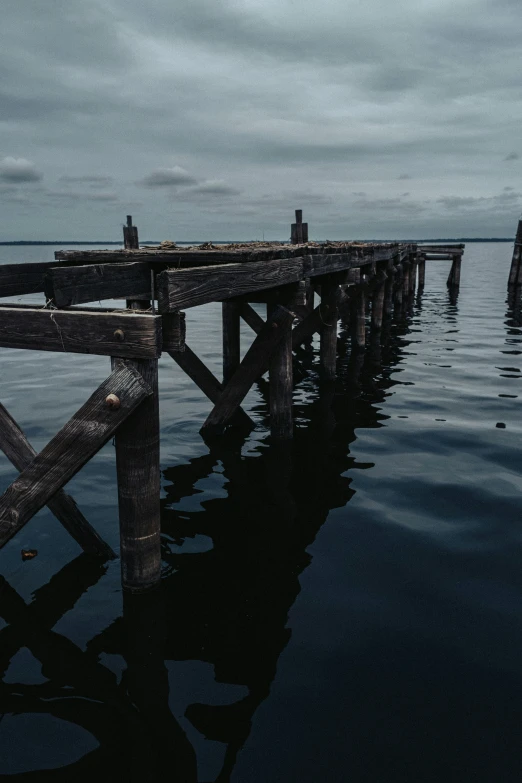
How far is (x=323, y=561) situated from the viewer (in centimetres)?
552

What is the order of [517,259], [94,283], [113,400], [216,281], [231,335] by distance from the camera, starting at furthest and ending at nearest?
Result: 1. [517,259]
2. [231,335]
3. [216,281]
4. [94,283]
5. [113,400]

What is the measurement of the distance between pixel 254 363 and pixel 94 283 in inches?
160

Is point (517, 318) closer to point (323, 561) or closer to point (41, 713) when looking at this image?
point (323, 561)

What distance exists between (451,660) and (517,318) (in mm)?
22245

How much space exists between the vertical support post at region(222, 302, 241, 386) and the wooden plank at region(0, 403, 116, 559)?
5834mm

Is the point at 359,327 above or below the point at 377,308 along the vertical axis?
below

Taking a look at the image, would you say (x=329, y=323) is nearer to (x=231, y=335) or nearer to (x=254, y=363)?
(x=231, y=335)

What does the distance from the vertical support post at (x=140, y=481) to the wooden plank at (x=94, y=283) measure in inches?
23.3

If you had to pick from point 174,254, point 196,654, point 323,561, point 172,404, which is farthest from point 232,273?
point 172,404

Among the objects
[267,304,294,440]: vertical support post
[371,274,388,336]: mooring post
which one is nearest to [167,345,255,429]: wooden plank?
[267,304,294,440]: vertical support post

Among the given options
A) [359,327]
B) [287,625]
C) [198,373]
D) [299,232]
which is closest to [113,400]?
[287,625]

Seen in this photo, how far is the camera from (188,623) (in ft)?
14.9

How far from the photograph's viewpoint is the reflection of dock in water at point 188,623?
3.44 metres

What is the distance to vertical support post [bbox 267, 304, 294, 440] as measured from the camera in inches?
323
